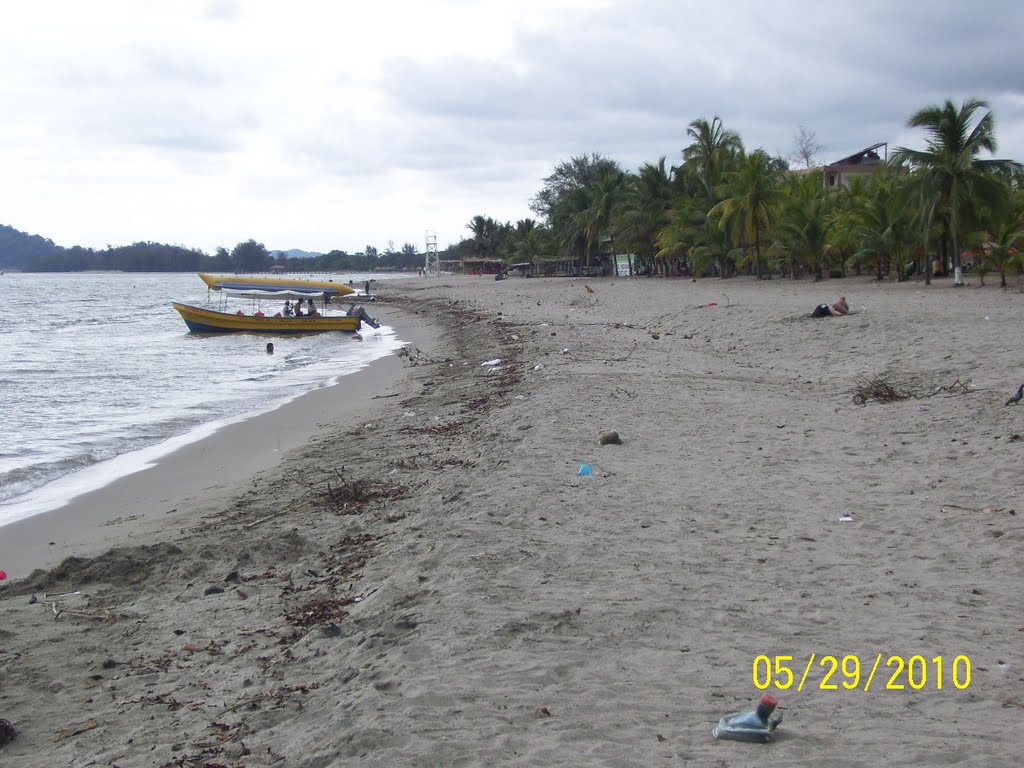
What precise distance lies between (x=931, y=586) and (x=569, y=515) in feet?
8.14

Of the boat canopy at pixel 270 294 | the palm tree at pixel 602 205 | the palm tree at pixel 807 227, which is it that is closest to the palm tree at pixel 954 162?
the palm tree at pixel 807 227

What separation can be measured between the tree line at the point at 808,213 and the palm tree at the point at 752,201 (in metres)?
0.05

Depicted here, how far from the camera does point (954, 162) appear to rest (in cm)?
2584

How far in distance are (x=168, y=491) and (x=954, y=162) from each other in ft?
78.9

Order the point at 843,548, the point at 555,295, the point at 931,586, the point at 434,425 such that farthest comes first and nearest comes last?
the point at 555,295 → the point at 434,425 → the point at 843,548 → the point at 931,586

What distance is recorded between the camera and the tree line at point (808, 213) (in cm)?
2598

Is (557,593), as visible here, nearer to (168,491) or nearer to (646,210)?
(168,491)

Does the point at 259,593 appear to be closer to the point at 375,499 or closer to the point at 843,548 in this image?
the point at 375,499

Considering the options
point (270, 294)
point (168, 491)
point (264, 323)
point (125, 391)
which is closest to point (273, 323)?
point (264, 323)

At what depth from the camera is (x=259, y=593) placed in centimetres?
592

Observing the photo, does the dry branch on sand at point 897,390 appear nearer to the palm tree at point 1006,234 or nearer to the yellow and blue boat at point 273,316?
the palm tree at point 1006,234

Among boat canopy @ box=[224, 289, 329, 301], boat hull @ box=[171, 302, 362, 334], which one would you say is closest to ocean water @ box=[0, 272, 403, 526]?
boat hull @ box=[171, 302, 362, 334]

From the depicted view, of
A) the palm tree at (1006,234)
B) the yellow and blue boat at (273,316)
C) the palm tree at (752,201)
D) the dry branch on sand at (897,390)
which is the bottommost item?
the dry branch on sand at (897,390)

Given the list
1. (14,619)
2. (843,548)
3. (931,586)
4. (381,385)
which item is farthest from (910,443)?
(381,385)
